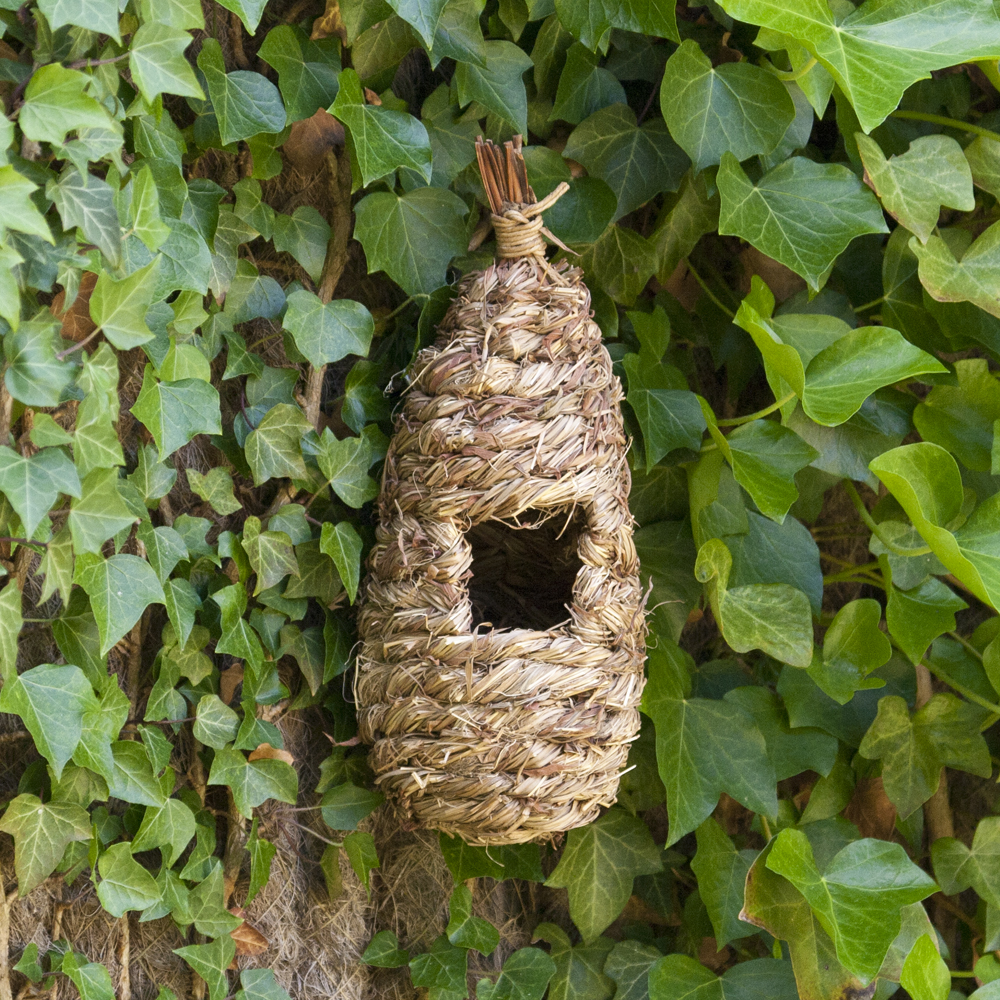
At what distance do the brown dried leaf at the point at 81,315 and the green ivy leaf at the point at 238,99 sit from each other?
21 cm

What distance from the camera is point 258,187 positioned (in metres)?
1.16

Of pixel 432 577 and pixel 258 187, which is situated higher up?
pixel 258 187

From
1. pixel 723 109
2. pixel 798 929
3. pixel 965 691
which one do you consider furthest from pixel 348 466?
pixel 965 691

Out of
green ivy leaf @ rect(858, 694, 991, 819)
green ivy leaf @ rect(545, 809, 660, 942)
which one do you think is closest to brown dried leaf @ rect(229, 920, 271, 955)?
green ivy leaf @ rect(545, 809, 660, 942)

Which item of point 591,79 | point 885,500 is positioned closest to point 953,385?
point 885,500

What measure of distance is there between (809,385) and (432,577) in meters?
0.51

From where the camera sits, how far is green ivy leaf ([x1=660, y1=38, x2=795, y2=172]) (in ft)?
3.84

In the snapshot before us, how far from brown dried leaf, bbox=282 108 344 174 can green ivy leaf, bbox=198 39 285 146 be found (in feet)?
0.40

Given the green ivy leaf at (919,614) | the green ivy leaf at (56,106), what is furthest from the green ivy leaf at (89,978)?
the green ivy leaf at (919,614)

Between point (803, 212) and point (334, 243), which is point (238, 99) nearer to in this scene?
point (334, 243)

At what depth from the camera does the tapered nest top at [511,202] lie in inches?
43.6

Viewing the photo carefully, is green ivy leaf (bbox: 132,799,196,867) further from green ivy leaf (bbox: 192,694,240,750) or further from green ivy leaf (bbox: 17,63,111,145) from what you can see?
green ivy leaf (bbox: 17,63,111,145)

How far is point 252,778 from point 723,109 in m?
0.98

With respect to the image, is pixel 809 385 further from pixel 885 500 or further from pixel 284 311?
pixel 284 311
